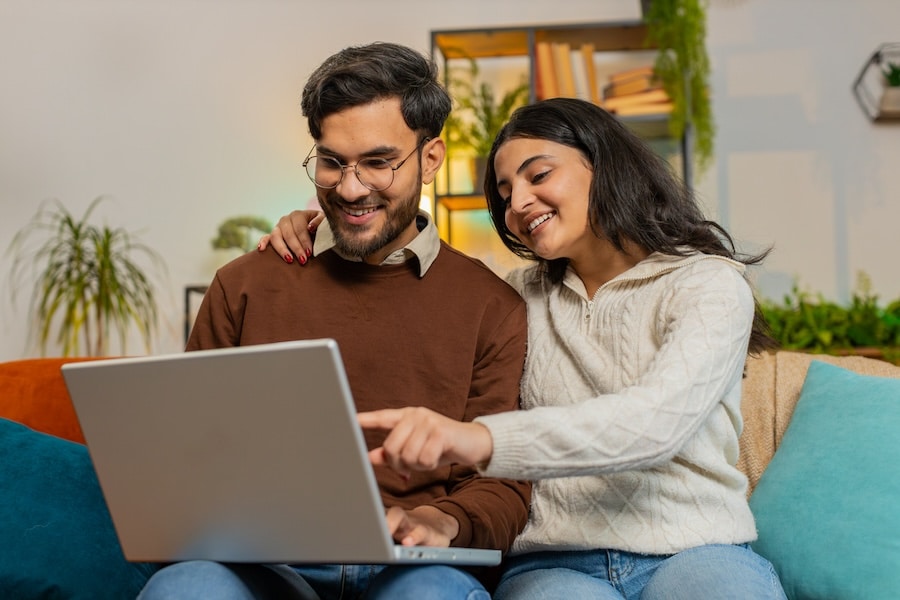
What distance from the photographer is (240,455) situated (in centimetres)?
101

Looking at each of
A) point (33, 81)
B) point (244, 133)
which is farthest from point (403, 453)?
point (33, 81)

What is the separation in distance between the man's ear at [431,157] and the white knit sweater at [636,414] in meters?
0.30

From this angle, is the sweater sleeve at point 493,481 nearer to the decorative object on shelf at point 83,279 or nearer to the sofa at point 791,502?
the sofa at point 791,502

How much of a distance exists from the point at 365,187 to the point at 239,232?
213 cm

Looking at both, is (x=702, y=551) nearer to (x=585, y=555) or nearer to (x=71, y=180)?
(x=585, y=555)

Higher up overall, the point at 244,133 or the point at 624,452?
the point at 244,133

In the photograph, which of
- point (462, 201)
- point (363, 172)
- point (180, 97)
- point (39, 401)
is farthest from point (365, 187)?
point (180, 97)

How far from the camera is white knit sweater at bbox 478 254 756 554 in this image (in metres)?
1.21

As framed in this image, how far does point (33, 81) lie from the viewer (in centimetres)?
371

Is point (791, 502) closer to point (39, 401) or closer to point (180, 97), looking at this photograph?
point (39, 401)

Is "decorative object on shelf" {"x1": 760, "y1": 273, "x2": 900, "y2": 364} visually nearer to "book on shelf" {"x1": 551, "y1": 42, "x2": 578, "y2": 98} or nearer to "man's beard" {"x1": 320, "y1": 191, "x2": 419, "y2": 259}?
"book on shelf" {"x1": 551, "y1": 42, "x2": 578, "y2": 98}

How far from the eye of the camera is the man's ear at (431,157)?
5.55ft

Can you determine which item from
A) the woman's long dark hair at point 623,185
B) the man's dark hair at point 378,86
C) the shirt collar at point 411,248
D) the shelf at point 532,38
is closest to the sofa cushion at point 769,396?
the woman's long dark hair at point 623,185

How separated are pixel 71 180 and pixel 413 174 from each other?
2.50 metres
